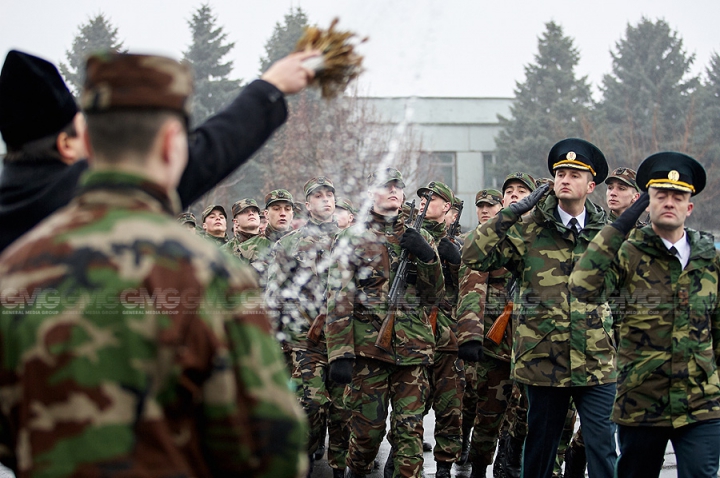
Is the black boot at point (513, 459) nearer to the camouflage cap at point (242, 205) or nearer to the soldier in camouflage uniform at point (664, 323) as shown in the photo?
the soldier in camouflage uniform at point (664, 323)

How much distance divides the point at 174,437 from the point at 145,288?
0.38m

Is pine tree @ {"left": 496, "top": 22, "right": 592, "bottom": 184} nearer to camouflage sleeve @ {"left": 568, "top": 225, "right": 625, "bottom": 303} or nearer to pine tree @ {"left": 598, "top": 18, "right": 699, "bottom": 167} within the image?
pine tree @ {"left": 598, "top": 18, "right": 699, "bottom": 167}

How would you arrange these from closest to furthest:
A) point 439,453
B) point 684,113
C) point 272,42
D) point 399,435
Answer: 1. point 399,435
2. point 439,453
3. point 272,42
4. point 684,113

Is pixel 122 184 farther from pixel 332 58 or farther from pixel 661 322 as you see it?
pixel 661 322

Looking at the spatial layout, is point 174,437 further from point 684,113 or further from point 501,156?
point 684,113

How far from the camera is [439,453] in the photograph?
8.16 m

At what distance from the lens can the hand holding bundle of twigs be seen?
11.1ft

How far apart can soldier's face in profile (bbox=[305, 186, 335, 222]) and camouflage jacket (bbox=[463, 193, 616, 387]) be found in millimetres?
2756

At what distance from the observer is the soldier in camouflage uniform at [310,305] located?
829 centimetres

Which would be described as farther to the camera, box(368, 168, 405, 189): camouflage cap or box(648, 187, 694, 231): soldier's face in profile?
box(368, 168, 405, 189): camouflage cap

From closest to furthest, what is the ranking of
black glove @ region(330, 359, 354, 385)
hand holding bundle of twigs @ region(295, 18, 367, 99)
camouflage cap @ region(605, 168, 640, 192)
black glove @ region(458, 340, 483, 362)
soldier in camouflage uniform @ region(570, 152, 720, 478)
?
hand holding bundle of twigs @ region(295, 18, 367, 99)
soldier in camouflage uniform @ region(570, 152, 720, 478)
black glove @ region(330, 359, 354, 385)
black glove @ region(458, 340, 483, 362)
camouflage cap @ region(605, 168, 640, 192)

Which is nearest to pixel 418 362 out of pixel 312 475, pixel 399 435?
pixel 399 435

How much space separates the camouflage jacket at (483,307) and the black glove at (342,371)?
1370 mm

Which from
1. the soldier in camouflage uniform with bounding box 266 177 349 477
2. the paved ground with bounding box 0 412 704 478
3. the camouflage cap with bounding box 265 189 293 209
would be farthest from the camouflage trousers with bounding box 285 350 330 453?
the camouflage cap with bounding box 265 189 293 209
